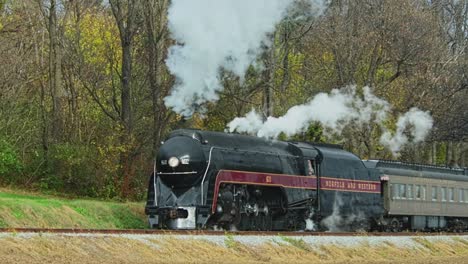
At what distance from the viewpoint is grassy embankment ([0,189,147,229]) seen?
81.7 ft

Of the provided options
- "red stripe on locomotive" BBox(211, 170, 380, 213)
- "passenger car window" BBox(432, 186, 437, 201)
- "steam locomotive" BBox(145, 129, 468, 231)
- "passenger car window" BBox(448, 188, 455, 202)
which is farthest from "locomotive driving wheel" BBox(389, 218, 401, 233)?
"passenger car window" BBox(448, 188, 455, 202)

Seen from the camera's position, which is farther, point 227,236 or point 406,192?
point 406,192

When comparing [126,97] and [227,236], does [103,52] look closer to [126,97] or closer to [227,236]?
[126,97]

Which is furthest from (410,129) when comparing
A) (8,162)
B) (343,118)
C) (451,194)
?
(8,162)

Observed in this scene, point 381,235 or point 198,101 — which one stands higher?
point 198,101

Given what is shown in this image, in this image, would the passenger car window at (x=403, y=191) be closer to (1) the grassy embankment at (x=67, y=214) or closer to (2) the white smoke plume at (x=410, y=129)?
(2) the white smoke plume at (x=410, y=129)

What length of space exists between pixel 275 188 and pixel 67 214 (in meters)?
7.26

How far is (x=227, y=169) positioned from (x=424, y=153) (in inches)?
1566

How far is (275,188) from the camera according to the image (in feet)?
88.4

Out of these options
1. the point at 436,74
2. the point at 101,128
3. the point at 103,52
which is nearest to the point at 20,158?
the point at 101,128

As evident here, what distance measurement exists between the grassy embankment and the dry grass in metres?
7.21

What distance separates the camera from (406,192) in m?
34.3

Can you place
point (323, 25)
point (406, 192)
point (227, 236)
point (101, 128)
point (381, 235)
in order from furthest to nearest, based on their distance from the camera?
point (323, 25) → point (101, 128) → point (406, 192) → point (381, 235) → point (227, 236)

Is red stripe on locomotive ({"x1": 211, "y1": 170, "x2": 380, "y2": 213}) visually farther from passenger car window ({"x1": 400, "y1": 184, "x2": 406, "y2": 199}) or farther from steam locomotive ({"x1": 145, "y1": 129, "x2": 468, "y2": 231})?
passenger car window ({"x1": 400, "y1": 184, "x2": 406, "y2": 199})
